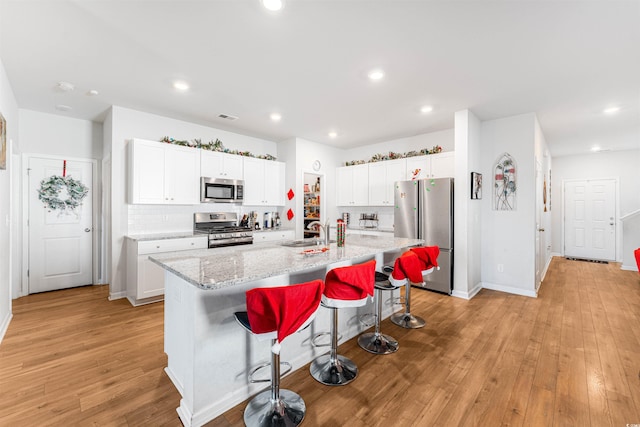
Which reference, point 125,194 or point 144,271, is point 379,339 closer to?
point 144,271

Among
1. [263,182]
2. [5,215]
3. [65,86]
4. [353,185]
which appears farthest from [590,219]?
[5,215]

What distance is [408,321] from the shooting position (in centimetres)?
318

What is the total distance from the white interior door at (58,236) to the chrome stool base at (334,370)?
4405 millimetres

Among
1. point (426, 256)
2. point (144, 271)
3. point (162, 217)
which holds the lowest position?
point (144, 271)

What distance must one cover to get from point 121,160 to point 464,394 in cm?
476

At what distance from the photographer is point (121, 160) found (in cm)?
392

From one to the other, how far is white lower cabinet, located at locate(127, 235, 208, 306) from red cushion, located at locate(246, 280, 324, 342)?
2792 mm

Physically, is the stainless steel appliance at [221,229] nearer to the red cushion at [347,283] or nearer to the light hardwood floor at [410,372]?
the light hardwood floor at [410,372]

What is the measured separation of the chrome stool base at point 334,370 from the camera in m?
2.12

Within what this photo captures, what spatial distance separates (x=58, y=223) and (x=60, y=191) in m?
0.50

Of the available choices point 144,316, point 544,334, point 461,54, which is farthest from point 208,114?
point 544,334

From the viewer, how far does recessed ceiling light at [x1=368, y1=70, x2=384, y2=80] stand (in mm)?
2837

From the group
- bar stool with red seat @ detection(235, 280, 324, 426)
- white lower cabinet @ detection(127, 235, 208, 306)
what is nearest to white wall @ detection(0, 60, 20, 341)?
white lower cabinet @ detection(127, 235, 208, 306)

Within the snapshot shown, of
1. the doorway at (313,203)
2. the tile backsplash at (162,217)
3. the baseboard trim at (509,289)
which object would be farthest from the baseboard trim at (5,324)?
the baseboard trim at (509,289)
